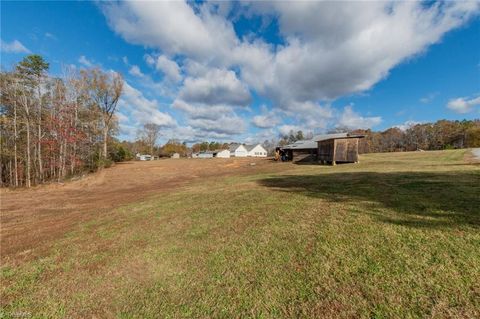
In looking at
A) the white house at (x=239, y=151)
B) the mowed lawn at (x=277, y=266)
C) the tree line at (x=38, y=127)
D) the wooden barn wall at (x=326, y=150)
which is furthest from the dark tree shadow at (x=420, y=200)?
the white house at (x=239, y=151)

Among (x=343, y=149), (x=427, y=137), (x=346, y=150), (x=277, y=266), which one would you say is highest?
(x=427, y=137)

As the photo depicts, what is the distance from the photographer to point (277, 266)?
3.49 metres

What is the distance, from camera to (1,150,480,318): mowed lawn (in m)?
2.63

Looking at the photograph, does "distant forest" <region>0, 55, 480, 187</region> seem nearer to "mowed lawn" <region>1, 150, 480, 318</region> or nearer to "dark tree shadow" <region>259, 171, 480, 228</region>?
"mowed lawn" <region>1, 150, 480, 318</region>

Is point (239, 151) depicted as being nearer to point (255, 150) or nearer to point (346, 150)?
point (255, 150)

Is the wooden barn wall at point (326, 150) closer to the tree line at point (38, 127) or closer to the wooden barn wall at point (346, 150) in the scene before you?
the wooden barn wall at point (346, 150)

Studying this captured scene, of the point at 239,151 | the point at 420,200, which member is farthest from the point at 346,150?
the point at 239,151

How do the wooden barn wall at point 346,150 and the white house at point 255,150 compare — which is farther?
the white house at point 255,150

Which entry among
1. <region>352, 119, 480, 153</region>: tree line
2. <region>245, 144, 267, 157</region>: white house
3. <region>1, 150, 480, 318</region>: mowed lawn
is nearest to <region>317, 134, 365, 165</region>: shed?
<region>1, 150, 480, 318</region>: mowed lawn

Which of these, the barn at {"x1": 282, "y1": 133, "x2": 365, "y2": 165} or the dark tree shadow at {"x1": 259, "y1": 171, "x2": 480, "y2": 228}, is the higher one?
the barn at {"x1": 282, "y1": 133, "x2": 365, "y2": 165}

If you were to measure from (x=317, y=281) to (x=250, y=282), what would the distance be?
3.36 feet

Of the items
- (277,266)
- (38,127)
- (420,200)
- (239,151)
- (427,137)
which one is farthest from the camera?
(239,151)

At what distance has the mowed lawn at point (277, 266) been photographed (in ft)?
8.64

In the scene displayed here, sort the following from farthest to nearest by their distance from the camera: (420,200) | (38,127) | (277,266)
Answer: (38,127) → (420,200) → (277,266)
